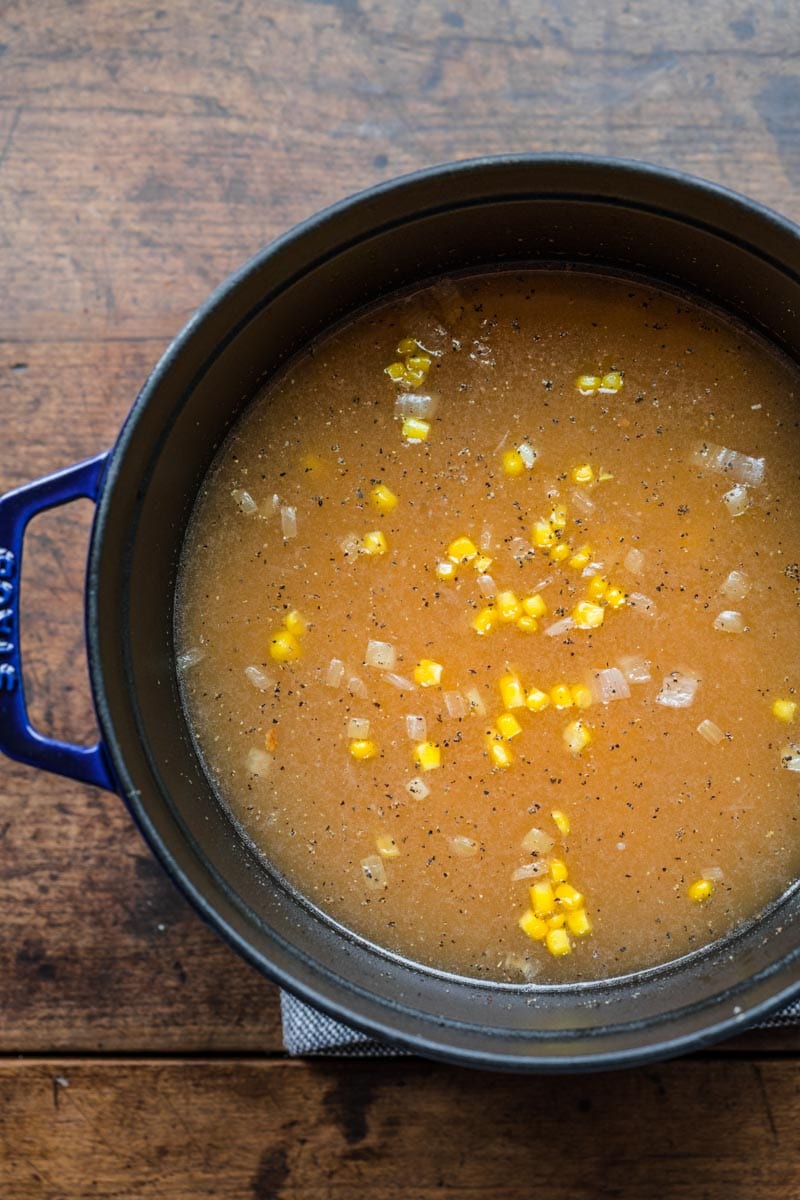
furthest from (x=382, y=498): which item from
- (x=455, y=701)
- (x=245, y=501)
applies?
(x=455, y=701)

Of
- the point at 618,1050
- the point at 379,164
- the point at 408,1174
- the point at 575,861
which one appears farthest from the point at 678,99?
the point at 408,1174

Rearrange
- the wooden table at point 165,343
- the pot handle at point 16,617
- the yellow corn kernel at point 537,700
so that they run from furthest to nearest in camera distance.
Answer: the wooden table at point 165,343 < the yellow corn kernel at point 537,700 < the pot handle at point 16,617

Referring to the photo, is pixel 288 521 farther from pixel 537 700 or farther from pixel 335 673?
pixel 537 700

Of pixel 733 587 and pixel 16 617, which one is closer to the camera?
pixel 16 617

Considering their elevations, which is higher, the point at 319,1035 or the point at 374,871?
the point at 374,871

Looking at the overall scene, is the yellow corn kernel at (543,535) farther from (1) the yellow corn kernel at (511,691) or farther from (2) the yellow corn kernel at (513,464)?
(1) the yellow corn kernel at (511,691)

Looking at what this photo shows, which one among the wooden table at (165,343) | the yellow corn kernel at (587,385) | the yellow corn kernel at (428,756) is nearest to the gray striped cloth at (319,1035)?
the wooden table at (165,343)
